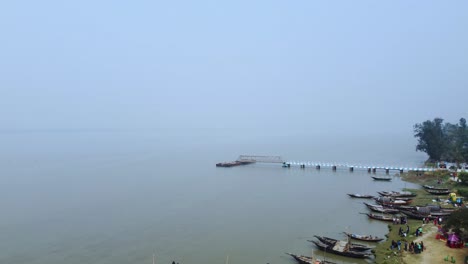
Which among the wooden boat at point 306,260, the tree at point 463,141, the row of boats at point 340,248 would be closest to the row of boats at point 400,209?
the row of boats at point 340,248

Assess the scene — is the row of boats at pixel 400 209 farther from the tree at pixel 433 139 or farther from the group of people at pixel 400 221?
the tree at pixel 433 139

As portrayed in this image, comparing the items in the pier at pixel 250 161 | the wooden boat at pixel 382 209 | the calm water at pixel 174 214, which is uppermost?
the pier at pixel 250 161

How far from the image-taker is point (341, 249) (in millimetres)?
23578

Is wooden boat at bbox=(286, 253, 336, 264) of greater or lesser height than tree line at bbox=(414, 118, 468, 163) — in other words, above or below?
below

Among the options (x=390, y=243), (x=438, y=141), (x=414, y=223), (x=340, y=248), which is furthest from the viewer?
(x=438, y=141)

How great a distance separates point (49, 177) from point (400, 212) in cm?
4613

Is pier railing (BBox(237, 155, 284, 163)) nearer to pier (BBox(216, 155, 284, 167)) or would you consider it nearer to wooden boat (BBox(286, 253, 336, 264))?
pier (BBox(216, 155, 284, 167))

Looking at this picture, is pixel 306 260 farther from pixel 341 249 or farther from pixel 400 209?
pixel 400 209

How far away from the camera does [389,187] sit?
47.4 meters

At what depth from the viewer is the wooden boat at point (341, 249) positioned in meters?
22.9

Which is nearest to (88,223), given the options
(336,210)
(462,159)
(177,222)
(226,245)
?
(177,222)

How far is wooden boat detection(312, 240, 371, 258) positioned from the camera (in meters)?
22.9

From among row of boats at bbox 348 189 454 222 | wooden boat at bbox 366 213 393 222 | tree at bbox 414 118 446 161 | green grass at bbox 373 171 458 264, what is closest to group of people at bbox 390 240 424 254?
green grass at bbox 373 171 458 264

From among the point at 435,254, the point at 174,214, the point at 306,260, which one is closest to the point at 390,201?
the point at 435,254
